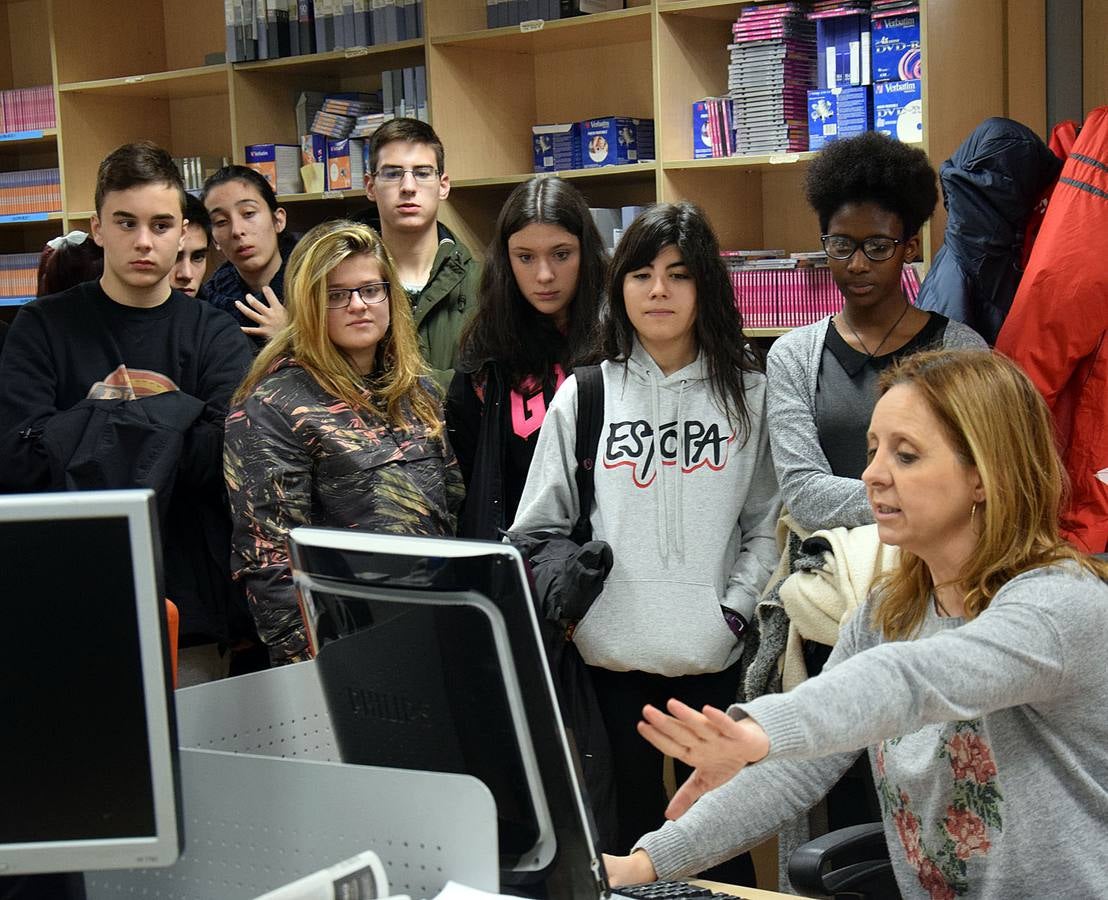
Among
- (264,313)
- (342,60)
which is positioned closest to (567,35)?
(342,60)

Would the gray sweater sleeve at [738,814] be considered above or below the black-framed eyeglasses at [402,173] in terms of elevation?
below

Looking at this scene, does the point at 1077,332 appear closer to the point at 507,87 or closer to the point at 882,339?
the point at 882,339

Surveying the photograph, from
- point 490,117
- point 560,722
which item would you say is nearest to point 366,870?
point 560,722

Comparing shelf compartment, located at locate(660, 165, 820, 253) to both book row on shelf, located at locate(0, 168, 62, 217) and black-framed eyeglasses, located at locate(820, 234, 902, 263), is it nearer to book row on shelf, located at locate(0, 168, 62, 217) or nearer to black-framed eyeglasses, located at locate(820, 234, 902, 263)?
black-framed eyeglasses, located at locate(820, 234, 902, 263)

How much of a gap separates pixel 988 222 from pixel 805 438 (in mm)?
758

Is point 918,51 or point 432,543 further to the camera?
point 918,51

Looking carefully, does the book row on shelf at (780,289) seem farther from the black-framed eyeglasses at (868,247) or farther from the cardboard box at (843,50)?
the black-framed eyeglasses at (868,247)

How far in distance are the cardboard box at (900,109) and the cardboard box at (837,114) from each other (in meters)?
0.05

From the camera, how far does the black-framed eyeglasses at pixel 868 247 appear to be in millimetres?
2656

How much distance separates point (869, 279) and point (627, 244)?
48cm

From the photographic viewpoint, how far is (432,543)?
1.42 metres

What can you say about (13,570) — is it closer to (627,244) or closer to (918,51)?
(627,244)

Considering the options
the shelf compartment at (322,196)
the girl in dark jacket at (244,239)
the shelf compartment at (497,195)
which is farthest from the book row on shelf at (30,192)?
the girl in dark jacket at (244,239)

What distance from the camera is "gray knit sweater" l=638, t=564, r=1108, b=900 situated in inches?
58.4
